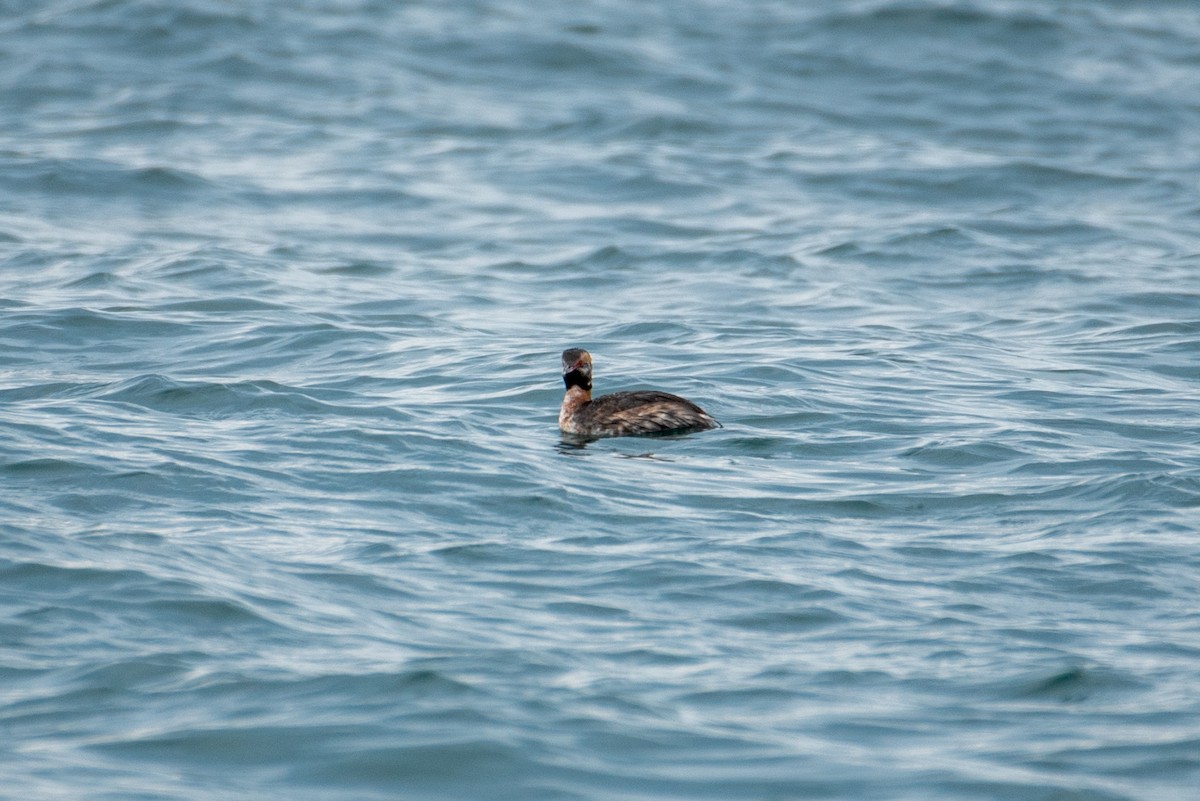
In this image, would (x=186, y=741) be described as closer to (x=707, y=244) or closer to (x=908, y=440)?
(x=908, y=440)

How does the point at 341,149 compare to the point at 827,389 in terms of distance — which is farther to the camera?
the point at 341,149

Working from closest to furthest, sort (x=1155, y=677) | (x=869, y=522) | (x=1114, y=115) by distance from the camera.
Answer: (x=1155, y=677) < (x=869, y=522) < (x=1114, y=115)

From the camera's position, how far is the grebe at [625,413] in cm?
1208

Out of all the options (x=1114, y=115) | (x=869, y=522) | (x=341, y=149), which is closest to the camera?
(x=869, y=522)

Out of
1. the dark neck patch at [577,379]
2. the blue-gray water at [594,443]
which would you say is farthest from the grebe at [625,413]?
the blue-gray water at [594,443]

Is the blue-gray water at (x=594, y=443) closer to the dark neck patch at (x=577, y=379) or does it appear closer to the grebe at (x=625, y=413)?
the grebe at (x=625, y=413)

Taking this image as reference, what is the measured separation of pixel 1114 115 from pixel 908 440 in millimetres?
17569

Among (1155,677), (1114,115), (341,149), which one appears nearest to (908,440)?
(1155,677)

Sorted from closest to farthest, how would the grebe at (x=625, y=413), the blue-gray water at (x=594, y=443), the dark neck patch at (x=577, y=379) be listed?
the blue-gray water at (x=594, y=443), the grebe at (x=625, y=413), the dark neck patch at (x=577, y=379)

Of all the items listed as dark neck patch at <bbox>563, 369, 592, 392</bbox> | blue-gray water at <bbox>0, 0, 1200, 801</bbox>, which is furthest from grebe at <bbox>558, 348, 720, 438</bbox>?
blue-gray water at <bbox>0, 0, 1200, 801</bbox>

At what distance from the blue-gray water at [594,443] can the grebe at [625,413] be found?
30 cm

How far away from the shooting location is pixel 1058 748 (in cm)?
689

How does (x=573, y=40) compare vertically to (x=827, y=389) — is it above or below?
above

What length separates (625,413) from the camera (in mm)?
12266
